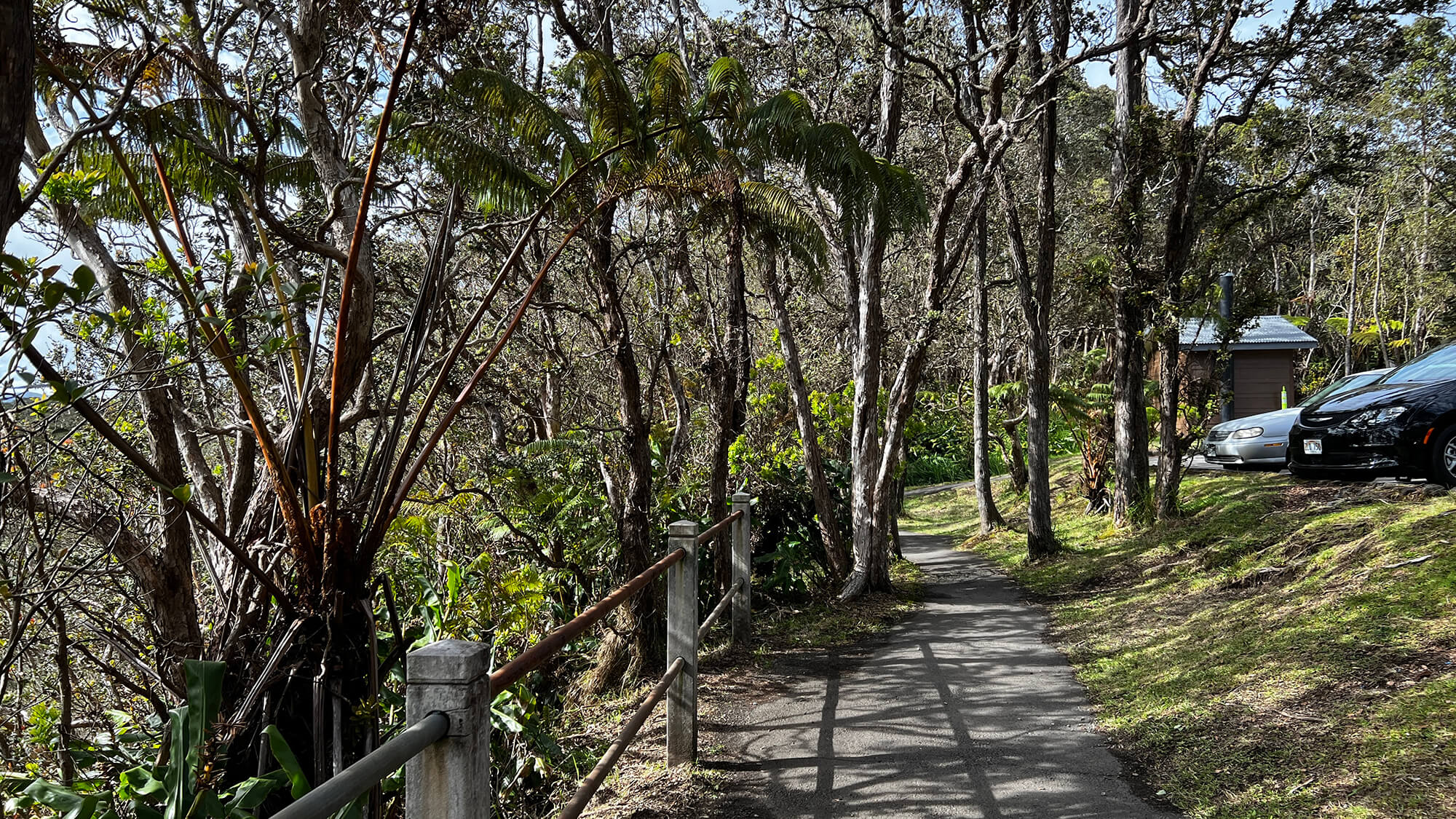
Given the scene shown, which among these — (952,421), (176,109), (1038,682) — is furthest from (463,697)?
(952,421)

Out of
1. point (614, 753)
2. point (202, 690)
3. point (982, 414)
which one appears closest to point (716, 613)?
point (614, 753)

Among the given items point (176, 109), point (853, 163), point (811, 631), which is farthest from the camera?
point (811, 631)

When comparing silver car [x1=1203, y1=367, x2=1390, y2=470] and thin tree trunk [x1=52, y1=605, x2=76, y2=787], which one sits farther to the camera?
silver car [x1=1203, y1=367, x2=1390, y2=470]

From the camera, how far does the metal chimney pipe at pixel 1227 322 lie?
12555 millimetres

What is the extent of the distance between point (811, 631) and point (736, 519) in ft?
6.20

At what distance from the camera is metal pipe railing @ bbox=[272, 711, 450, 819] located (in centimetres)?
145

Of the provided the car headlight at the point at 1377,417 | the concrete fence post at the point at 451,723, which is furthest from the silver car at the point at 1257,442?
the concrete fence post at the point at 451,723

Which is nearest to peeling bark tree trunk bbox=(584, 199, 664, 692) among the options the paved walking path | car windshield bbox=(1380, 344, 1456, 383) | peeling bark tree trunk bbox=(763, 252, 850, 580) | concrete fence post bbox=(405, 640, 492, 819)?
the paved walking path

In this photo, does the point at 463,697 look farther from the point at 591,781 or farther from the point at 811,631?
the point at 811,631

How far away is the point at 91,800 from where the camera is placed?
2.14 meters

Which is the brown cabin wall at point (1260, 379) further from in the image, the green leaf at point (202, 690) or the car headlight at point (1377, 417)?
the green leaf at point (202, 690)

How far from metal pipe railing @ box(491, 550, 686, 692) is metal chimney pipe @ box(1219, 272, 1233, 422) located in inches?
393

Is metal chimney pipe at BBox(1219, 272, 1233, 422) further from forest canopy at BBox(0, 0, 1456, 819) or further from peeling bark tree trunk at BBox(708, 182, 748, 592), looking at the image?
peeling bark tree trunk at BBox(708, 182, 748, 592)

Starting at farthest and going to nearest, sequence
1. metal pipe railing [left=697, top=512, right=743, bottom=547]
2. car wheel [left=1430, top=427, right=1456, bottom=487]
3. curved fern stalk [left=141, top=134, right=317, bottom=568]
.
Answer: car wheel [left=1430, top=427, right=1456, bottom=487], metal pipe railing [left=697, top=512, right=743, bottom=547], curved fern stalk [left=141, top=134, right=317, bottom=568]
